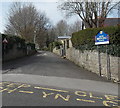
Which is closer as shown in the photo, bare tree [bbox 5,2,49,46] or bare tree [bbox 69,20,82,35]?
bare tree [bbox 5,2,49,46]

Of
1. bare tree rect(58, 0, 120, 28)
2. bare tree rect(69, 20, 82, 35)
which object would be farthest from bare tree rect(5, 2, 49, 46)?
bare tree rect(69, 20, 82, 35)

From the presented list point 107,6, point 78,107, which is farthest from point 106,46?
point 107,6

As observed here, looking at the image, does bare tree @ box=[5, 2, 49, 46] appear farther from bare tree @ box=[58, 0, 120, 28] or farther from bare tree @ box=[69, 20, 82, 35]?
bare tree @ box=[69, 20, 82, 35]

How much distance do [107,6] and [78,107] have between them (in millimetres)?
15157

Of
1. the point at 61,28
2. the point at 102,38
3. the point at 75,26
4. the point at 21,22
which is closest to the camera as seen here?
the point at 102,38

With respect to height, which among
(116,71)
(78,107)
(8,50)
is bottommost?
(78,107)

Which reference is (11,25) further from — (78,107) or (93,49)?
(78,107)

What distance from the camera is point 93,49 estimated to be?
11.1m

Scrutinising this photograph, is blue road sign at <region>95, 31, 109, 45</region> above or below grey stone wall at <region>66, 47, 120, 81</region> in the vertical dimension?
above

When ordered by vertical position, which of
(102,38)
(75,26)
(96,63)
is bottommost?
(96,63)

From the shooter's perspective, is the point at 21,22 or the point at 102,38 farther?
the point at 21,22

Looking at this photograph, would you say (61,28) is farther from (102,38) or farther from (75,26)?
(102,38)

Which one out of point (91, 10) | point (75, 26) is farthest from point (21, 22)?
point (75, 26)

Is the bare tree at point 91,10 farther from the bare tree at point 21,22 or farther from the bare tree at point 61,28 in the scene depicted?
the bare tree at point 61,28
